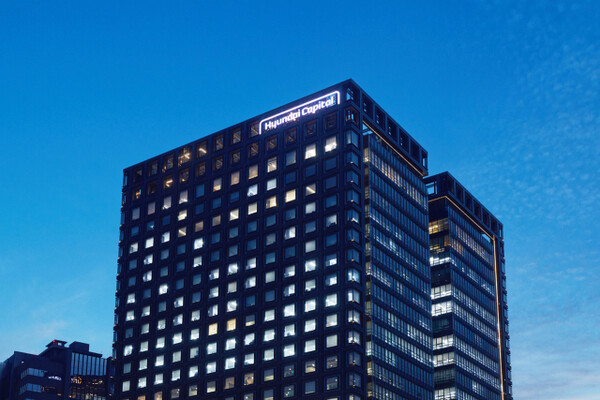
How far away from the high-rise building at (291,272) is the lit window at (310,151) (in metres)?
0.32

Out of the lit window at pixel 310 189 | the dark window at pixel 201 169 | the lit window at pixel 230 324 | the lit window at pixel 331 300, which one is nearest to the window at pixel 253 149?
the dark window at pixel 201 169

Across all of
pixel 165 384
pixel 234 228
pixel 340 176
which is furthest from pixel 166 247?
pixel 340 176

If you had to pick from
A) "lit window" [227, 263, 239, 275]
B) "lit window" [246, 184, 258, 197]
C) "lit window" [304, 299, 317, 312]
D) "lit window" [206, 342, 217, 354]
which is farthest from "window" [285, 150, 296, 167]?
"lit window" [206, 342, 217, 354]

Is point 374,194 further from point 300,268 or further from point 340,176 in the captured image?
point 300,268

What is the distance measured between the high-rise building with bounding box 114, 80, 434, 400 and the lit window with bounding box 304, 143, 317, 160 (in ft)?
1.06

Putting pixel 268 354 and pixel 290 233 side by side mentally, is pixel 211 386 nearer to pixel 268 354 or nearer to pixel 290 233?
pixel 268 354

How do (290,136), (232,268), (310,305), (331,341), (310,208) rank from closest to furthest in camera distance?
(331,341), (310,305), (310,208), (232,268), (290,136)

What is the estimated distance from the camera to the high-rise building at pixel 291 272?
533 ft

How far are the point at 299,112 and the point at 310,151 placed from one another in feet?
33.8

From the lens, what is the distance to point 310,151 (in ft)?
585

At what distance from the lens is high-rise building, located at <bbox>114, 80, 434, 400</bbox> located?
533 feet

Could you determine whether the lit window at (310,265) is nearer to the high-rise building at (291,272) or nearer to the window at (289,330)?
the high-rise building at (291,272)

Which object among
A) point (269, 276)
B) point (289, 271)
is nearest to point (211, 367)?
point (269, 276)

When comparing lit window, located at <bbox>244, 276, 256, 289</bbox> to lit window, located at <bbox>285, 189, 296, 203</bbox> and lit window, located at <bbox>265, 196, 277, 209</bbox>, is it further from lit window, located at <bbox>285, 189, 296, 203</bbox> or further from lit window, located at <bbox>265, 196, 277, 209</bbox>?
lit window, located at <bbox>285, 189, 296, 203</bbox>
